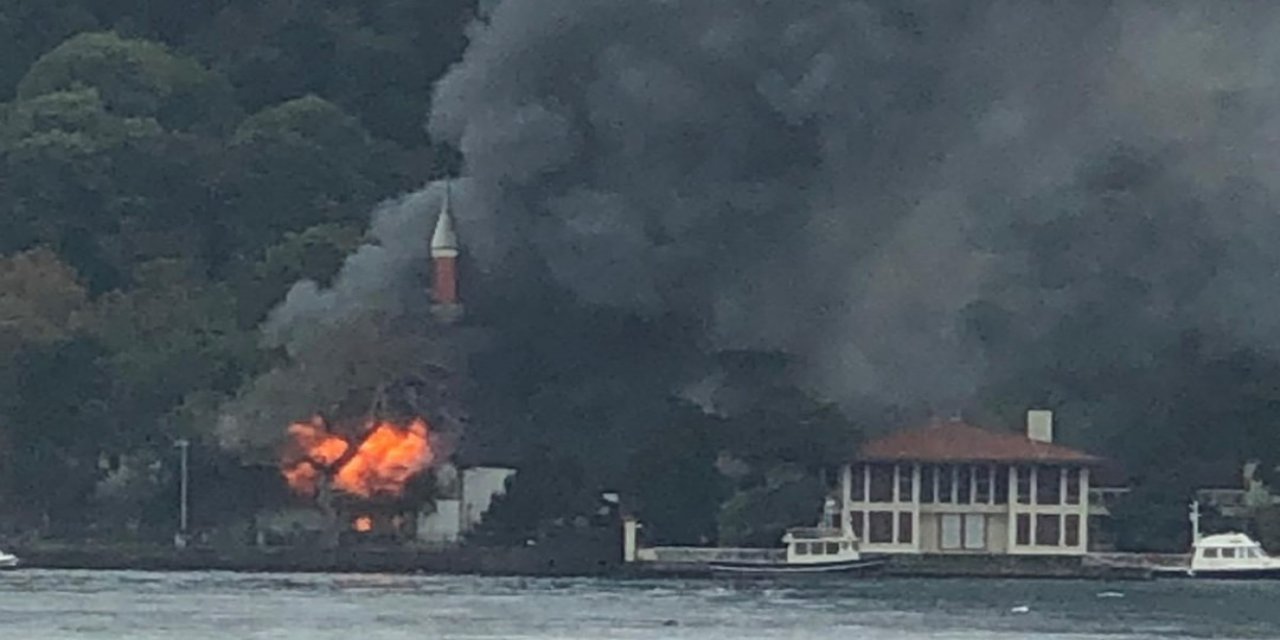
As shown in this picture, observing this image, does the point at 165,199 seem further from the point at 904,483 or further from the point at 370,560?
the point at 904,483

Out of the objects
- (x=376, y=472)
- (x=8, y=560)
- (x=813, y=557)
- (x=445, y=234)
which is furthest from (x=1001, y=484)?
(x=8, y=560)

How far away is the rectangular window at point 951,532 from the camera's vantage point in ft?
256

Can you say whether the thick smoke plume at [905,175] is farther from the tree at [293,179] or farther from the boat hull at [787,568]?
the tree at [293,179]

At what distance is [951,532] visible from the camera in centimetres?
7794

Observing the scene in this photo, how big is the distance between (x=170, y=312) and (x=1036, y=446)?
51.2 feet

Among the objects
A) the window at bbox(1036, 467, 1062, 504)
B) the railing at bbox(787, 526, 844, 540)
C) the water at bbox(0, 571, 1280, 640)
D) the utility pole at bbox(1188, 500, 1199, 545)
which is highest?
the window at bbox(1036, 467, 1062, 504)

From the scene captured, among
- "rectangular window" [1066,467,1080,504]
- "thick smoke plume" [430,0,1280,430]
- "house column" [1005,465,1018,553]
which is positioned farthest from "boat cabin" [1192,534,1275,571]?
"thick smoke plume" [430,0,1280,430]

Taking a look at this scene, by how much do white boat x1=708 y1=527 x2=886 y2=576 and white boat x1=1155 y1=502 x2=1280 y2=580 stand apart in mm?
4708

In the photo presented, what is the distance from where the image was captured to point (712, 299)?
80812 mm

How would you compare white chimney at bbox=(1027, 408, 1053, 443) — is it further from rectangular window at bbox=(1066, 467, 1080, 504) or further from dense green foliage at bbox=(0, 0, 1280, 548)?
rectangular window at bbox=(1066, 467, 1080, 504)

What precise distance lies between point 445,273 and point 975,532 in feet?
31.4

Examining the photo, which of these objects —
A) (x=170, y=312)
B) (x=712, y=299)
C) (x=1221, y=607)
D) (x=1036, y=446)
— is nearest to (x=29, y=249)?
(x=170, y=312)

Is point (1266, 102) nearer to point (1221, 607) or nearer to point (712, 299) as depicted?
point (712, 299)

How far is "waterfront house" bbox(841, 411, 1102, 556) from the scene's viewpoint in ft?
254
